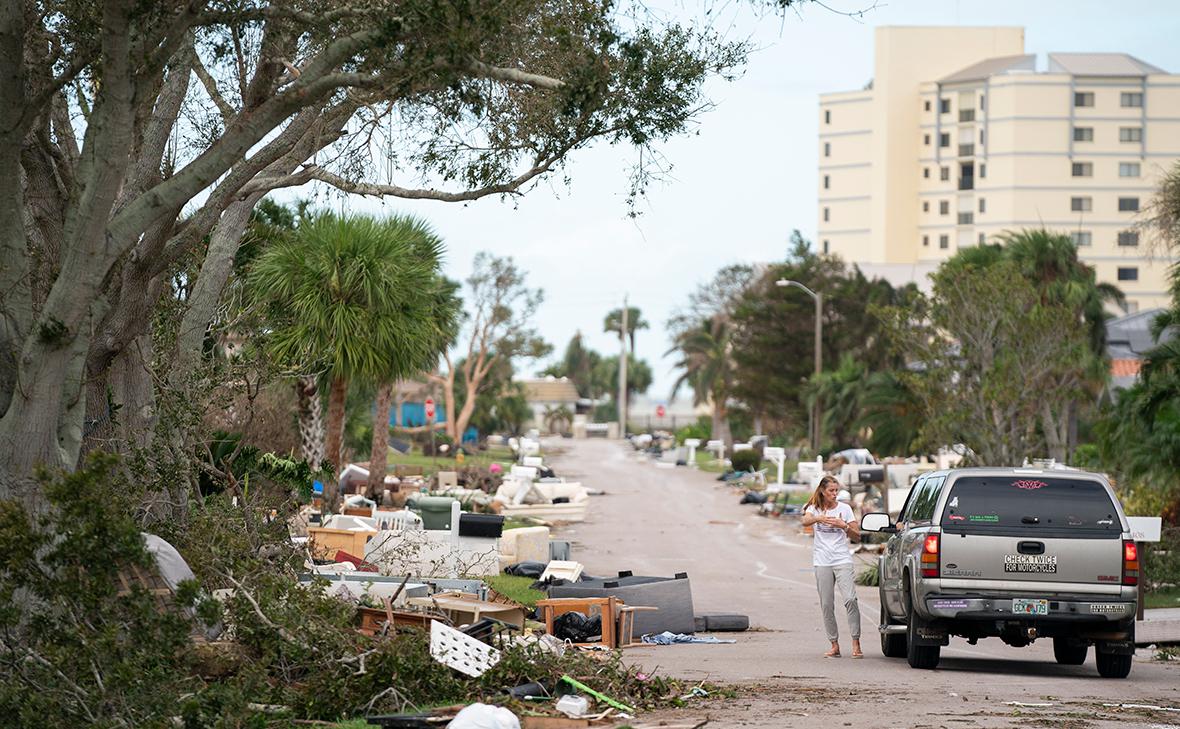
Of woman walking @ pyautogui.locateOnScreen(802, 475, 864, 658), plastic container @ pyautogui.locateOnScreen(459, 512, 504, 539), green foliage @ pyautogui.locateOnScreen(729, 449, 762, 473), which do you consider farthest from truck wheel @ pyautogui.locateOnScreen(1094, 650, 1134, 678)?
green foliage @ pyautogui.locateOnScreen(729, 449, 762, 473)

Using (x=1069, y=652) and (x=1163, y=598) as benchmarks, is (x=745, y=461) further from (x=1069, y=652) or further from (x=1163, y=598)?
(x=1069, y=652)

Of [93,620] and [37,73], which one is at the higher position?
[37,73]

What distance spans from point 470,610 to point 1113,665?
228 inches

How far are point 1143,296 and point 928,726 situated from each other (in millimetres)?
109349

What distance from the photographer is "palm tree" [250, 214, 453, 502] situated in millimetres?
28125

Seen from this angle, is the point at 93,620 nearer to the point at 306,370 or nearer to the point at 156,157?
the point at 156,157

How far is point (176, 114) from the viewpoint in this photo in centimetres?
1560

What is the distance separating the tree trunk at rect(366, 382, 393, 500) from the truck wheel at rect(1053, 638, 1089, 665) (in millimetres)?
21711

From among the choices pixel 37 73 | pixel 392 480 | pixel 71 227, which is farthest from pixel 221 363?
pixel 392 480

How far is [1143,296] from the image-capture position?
112m

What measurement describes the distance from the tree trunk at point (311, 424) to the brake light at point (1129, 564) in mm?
19259

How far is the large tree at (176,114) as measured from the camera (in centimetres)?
1099

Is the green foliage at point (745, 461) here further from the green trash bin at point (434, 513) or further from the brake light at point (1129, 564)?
the brake light at point (1129, 564)

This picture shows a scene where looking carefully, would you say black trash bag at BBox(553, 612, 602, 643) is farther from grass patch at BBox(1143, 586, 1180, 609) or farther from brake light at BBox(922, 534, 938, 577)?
grass patch at BBox(1143, 586, 1180, 609)
